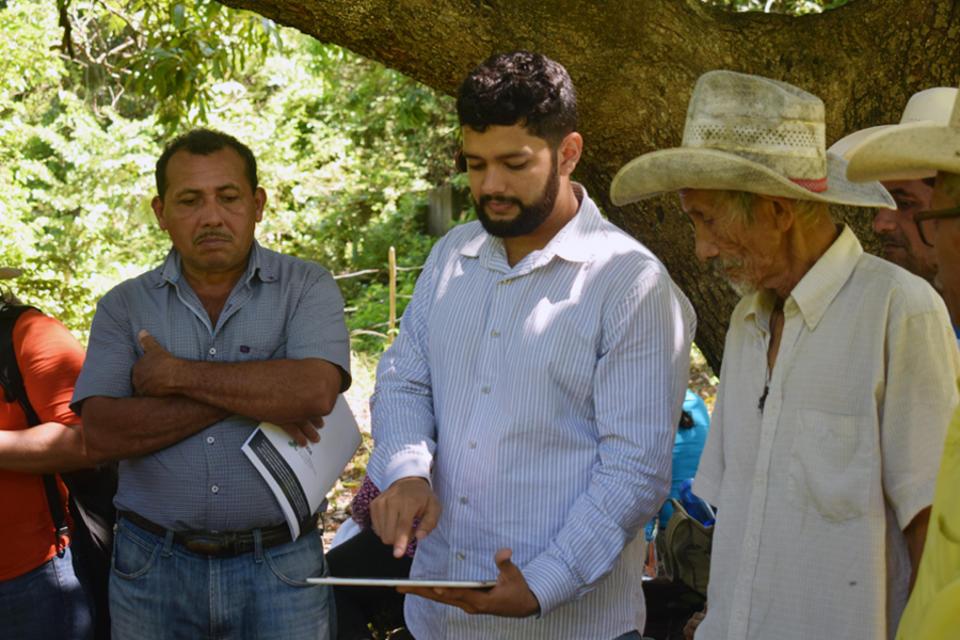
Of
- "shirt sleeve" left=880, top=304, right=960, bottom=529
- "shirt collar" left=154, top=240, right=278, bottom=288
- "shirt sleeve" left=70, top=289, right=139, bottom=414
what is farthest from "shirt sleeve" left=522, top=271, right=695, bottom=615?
"shirt sleeve" left=70, top=289, right=139, bottom=414

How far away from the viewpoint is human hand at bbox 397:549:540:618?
2443 mm

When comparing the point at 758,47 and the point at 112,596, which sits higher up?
A: the point at 758,47

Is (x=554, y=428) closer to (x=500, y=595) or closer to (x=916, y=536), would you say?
(x=500, y=595)

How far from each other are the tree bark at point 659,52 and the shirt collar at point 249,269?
2.54 feet

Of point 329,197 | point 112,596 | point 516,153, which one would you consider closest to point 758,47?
point 516,153

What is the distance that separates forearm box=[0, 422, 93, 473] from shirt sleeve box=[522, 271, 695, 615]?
1592 mm

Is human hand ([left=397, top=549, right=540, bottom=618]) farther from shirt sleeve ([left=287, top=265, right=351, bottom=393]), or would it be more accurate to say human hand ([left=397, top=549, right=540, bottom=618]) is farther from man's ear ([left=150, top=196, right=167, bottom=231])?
man's ear ([left=150, top=196, right=167, bottom=231])

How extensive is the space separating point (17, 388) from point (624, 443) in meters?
1.95

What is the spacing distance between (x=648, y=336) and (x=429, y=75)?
153 centimetres

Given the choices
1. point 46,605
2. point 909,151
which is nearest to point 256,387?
point 46,605

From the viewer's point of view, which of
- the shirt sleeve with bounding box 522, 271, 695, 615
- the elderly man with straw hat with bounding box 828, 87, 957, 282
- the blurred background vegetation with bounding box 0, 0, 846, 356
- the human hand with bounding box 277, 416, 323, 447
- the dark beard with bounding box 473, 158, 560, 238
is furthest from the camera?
the blurred background vegetation with bounding box 0, 0, 846, 356

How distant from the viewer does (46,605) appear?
356 centimetres

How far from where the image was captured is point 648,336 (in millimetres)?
2672

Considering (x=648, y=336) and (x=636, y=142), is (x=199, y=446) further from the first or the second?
(x=636, y=142)
